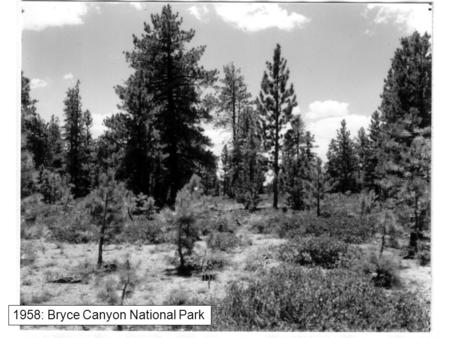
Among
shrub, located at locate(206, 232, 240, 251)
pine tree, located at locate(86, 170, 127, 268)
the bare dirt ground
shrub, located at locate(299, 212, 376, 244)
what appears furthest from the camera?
shrub, located at locate(299, 212, 376, 244)

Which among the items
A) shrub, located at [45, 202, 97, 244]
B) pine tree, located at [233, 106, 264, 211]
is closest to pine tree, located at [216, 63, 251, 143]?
pine tree, located at [233, 106, 264, 211]

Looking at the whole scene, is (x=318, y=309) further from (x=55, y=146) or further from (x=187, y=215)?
(x=55, y=146)

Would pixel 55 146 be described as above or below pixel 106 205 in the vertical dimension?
above

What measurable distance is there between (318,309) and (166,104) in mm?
17882

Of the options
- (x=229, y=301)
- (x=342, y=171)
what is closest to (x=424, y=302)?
(x=229, y=301)

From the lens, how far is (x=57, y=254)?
40.7 feet

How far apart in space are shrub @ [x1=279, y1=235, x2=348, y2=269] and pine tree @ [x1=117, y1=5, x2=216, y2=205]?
404 inches

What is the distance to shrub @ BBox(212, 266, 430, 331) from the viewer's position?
6.22m

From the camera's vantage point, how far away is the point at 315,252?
11711 mm

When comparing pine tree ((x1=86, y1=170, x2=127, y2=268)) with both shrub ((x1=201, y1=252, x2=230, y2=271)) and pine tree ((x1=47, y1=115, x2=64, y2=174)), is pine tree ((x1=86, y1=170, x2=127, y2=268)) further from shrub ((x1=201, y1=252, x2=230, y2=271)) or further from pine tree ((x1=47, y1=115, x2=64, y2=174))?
pine tree ((x1=47, y1=115, x2=64, y2=174))

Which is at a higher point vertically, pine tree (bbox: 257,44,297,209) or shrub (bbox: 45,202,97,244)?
pine tree (bbox: 257,44,297,209)

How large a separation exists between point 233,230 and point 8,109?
12.2 metres

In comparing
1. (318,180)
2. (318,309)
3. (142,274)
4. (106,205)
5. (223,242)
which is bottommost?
(142,274)

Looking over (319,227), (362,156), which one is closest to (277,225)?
(319,227)
